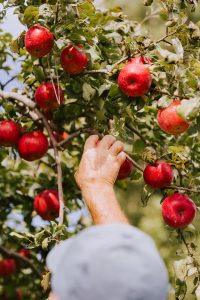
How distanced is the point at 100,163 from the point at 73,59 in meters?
0.53

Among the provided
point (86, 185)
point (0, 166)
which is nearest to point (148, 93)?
point (86, 185)

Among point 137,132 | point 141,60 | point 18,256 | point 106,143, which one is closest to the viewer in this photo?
point 106,143

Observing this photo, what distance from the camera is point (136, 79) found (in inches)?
77.1

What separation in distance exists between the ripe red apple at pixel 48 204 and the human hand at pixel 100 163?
2.63 feet

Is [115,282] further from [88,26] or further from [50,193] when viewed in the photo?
[50,193]

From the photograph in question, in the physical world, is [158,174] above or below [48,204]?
above

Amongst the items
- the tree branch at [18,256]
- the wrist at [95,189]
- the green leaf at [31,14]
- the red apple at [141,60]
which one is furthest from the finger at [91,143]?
the tree branch at [18,256]

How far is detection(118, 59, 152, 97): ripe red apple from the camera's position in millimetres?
1982

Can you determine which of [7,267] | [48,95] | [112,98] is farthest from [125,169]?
[7,267]

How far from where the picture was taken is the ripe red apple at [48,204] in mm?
2678

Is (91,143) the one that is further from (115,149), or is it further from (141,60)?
(141,60)

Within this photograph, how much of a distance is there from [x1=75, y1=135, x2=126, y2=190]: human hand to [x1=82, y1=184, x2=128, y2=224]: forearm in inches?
1.1

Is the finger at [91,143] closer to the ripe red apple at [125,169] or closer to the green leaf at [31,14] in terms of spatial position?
the ripe red apple at [125,169]

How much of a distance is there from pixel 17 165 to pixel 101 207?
1833mm
